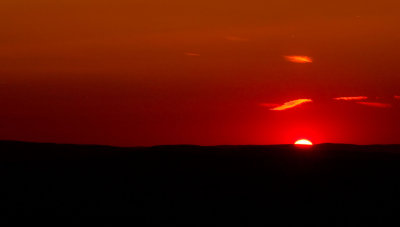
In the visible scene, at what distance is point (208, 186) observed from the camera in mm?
16141

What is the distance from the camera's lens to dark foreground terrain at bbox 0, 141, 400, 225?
14200 millimetres

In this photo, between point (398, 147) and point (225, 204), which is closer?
point (225, 204)

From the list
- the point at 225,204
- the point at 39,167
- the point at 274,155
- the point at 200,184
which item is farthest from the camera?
the point at 274,155

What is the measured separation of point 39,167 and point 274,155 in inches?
239

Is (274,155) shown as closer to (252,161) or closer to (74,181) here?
(252,161)

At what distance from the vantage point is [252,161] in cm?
1894

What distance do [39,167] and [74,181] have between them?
206 cm

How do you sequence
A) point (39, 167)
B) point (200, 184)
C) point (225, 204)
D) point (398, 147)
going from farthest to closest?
point (398, 147), point (39, 167), point (200, 184), point (225, 204)

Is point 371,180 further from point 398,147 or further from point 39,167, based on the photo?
point 398,147

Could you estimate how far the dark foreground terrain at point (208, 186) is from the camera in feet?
46.6

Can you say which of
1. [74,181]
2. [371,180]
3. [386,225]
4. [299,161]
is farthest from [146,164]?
[386,225]

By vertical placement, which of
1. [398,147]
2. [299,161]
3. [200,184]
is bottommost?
[200,184]

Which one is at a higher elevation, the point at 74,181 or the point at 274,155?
the point at 274,155

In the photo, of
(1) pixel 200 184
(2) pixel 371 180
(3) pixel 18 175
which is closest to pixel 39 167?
(3) pixel 18 175
